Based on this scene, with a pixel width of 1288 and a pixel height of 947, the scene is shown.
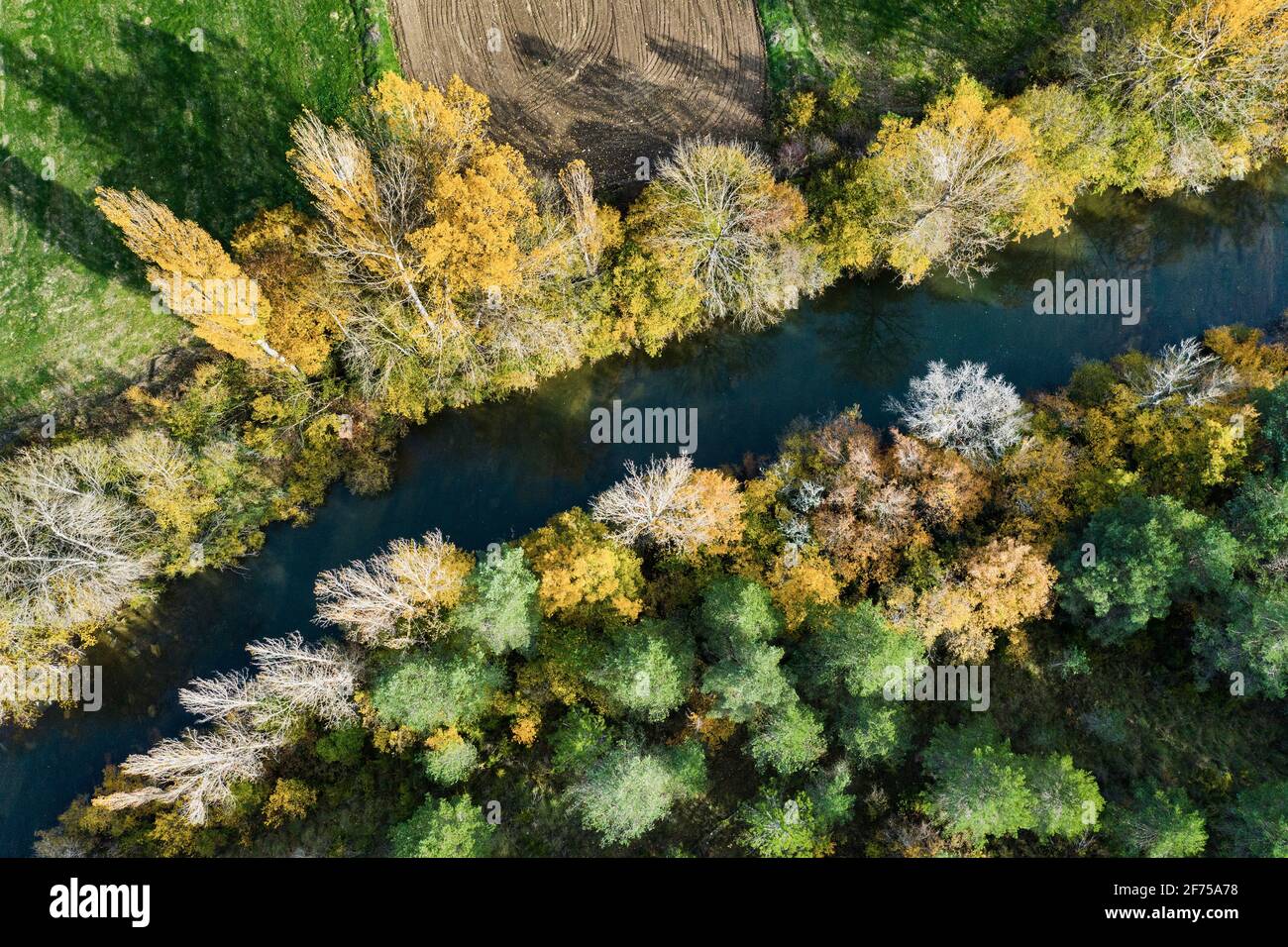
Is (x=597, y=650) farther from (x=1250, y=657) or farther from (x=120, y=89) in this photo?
(x=120, y=89)

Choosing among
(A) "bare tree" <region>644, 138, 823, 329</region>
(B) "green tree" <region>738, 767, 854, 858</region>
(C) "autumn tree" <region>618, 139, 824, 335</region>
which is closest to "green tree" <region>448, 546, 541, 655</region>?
(B) "green tree" <region>738, 767, 854, 858</region>

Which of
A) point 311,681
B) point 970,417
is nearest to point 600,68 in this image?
point 970,417

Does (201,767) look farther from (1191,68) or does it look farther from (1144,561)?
→ (1191,68)

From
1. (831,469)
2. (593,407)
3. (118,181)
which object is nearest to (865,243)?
(831,469)

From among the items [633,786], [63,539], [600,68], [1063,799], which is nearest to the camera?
[633,786]

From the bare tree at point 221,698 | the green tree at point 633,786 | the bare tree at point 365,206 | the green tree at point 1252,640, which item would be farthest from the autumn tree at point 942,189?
the bare tree at point 221,698

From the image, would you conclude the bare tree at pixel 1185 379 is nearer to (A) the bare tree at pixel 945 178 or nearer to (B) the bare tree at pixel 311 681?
(A) the bare tree at pixel 945 178

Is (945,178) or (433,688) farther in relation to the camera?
(945,178)

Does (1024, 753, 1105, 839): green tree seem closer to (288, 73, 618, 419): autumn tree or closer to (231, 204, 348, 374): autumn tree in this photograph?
(288, 73, 618, 419): autumn tree
